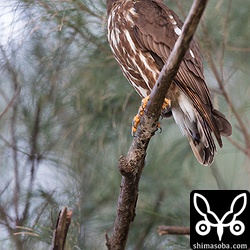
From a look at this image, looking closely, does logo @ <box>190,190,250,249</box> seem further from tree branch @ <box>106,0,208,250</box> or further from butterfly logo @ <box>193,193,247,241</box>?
tree branch @ <box>106,0,208,250</box>

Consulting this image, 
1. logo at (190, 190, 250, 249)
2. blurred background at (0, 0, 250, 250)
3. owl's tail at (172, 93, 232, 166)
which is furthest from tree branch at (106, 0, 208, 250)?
blurred background at (0, 0, 250, 250)

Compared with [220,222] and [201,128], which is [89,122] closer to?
[201,128]

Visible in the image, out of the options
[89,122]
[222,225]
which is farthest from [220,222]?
[89,122]

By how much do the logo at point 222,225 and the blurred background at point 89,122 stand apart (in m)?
0.68

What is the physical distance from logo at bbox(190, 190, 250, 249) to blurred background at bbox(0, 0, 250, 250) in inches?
26.7

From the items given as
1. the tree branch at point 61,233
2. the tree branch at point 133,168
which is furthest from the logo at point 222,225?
the tree branch at point 61,233

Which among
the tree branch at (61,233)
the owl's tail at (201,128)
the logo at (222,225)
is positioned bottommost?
the tree branch at (61,233)

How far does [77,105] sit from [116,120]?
0.20 meters

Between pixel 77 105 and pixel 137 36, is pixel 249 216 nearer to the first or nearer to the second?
pixel 137 36

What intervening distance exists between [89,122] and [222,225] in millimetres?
1167

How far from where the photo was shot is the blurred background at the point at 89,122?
3307 millimetres

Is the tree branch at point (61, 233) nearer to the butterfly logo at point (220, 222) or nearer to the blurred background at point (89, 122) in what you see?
the butterfly logo at point (220, 222)

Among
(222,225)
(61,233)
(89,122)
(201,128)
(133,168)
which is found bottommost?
(61,233)

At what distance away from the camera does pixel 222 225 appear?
243cm
